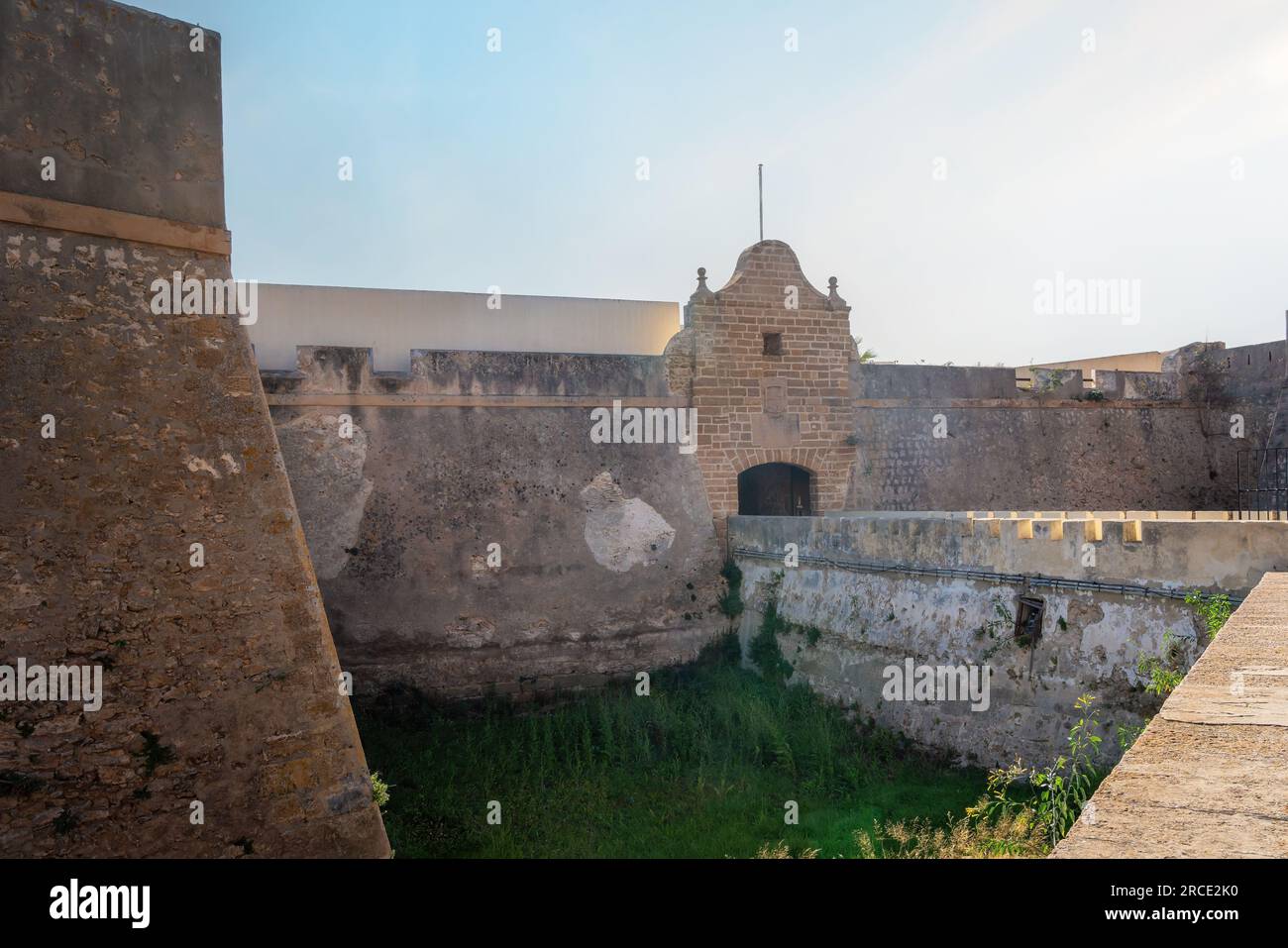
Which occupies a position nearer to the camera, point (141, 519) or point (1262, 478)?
point (141, 519)

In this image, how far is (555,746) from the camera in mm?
10242

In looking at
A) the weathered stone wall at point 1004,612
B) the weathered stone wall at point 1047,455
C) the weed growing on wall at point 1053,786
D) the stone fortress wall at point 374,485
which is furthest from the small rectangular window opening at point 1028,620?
the weathered stone wall at point 1047,455

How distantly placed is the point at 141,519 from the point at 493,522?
678cm

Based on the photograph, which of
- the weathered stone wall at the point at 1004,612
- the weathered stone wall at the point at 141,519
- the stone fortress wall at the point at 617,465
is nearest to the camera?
the weathered stone wall at the point at 141,519

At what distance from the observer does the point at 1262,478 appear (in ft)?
53.1

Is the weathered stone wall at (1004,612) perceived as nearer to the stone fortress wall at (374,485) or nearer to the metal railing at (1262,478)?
the stone fortress wall at (374,485)

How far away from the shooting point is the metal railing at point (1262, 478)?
51.4 feet

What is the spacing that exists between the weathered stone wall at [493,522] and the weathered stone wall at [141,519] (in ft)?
17.7

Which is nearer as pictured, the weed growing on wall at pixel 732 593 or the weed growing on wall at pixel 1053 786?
the weed growing on wall at pixel 1053 786

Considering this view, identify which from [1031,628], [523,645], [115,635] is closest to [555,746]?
[523,645]

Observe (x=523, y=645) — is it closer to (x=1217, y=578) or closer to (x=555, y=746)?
(x=555, y=746)

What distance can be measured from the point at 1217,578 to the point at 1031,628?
174cm

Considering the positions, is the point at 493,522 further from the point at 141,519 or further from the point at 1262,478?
the point at 1262,478

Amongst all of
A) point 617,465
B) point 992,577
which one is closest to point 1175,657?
point 992,577
